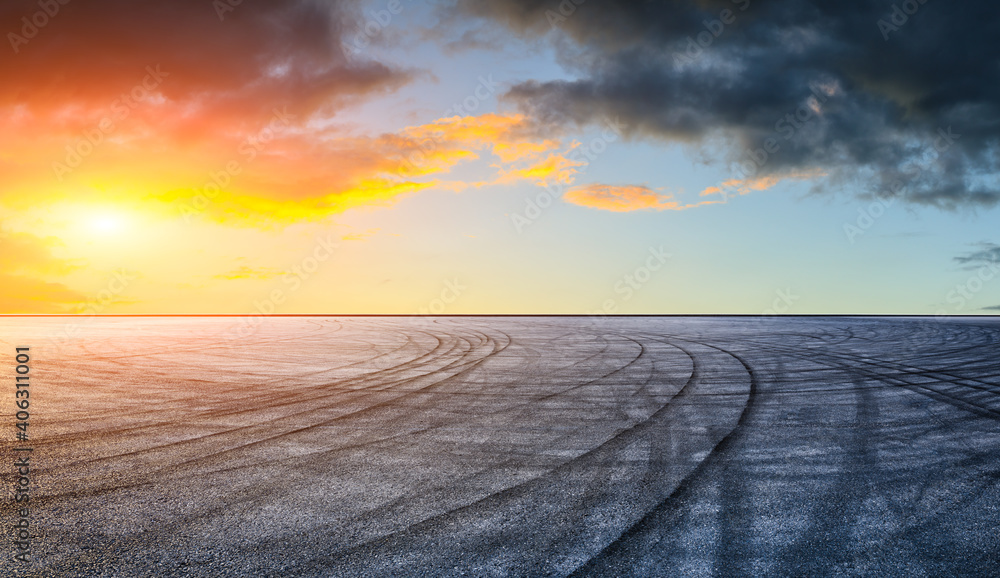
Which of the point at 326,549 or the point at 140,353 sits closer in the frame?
the point at 326,549

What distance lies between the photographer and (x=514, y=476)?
5.46 meters

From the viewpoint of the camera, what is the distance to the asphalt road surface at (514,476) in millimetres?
3814

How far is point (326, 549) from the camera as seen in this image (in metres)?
3.90

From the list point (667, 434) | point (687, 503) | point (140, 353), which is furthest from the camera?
point (140, 353)

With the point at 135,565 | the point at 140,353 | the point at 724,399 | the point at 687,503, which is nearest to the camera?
the point at 135,565

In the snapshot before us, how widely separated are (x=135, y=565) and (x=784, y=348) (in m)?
19.6

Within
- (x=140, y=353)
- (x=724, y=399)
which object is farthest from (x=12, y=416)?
(x=724, y=399)

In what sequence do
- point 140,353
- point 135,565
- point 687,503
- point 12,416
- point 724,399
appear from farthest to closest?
point 140,353 < point 724,399 < point 12,416 < point 687,503 < point 135,565

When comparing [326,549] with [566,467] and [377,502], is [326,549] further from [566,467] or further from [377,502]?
[566,467]

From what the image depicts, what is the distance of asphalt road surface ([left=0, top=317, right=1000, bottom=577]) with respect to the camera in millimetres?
3814

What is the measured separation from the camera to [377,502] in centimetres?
480

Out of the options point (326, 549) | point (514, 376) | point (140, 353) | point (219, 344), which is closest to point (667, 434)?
point (326, 549)

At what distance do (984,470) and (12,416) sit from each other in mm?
13578

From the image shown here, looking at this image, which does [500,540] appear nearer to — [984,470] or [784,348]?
[984,470]
